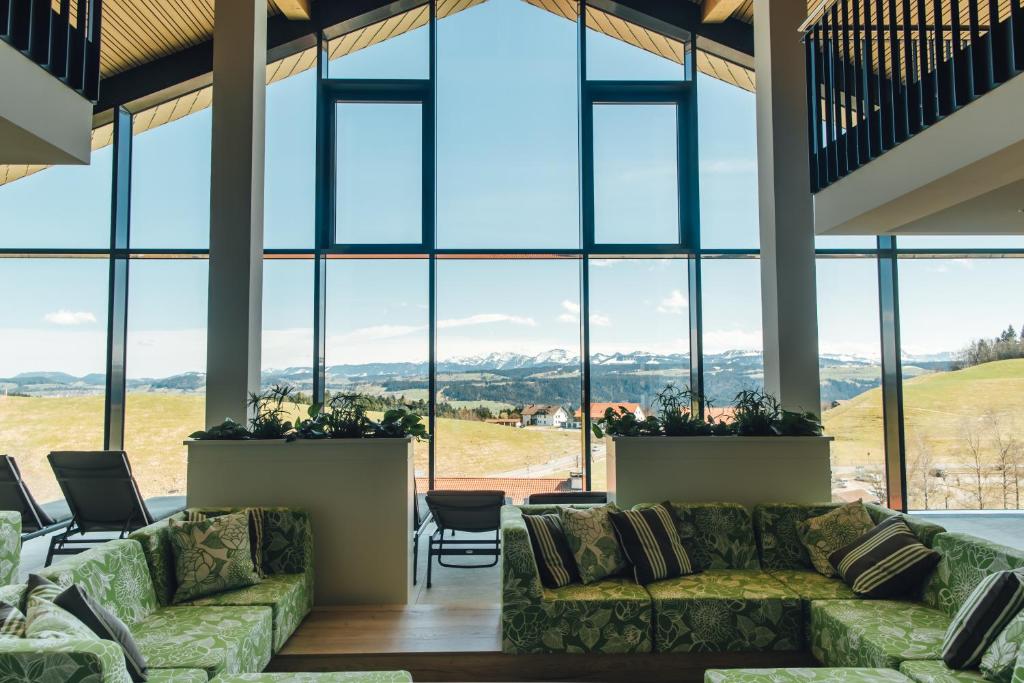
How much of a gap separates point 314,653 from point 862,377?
585cm

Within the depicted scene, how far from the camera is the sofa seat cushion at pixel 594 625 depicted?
3.63m

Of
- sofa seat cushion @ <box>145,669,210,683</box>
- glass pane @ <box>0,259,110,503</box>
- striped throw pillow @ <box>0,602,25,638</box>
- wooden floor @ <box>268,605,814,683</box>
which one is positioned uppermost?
glass pane @ <box>0,259,110,503</box>

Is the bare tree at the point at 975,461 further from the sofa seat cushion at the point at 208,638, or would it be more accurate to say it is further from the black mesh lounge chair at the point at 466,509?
the sofa seat cushion at the point at 208,638

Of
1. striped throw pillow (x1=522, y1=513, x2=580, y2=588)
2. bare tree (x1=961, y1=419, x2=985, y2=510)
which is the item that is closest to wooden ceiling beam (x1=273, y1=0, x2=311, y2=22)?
striped throw pillow (x1=522, y1=513, x2=580, y2=588)

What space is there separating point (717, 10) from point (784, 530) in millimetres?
5103

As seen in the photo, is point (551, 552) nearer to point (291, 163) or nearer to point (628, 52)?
point (291, 163)

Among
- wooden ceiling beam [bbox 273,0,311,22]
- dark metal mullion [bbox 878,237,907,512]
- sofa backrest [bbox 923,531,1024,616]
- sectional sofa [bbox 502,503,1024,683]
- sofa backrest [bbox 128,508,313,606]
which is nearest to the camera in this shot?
sofa backrest [bbox 923,531,1024,616]

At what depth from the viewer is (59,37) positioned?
3541 millimetres

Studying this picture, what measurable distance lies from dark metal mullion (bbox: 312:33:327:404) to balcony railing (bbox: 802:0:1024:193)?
4.47m

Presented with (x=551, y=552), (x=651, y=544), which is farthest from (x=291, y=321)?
(x=651, y=544)

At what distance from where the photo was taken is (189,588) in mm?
3576

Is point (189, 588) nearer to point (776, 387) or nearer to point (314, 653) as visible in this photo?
point (314, 653)

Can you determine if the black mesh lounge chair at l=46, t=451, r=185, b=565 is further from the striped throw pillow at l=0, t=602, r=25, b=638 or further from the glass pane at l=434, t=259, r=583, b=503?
the striped throw pillow at l=0, t=602, r=25, b=638

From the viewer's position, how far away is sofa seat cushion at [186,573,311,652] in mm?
3561
